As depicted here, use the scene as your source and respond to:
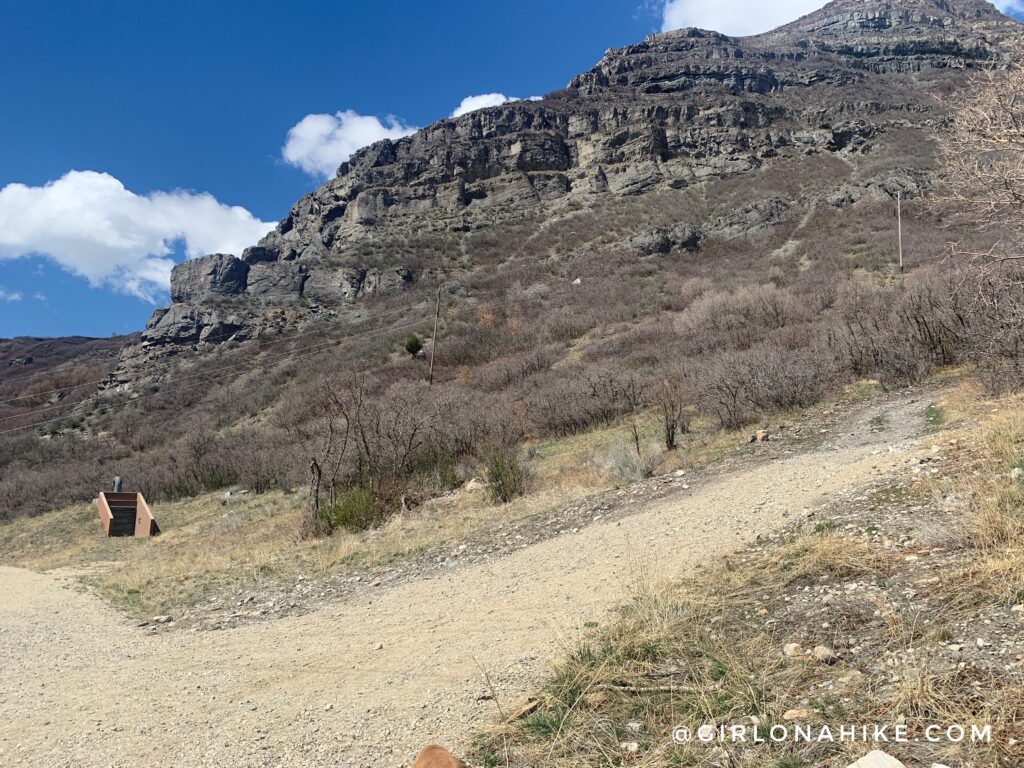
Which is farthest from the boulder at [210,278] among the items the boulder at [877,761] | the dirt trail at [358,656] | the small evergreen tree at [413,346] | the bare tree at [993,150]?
the boulder at [877,761]

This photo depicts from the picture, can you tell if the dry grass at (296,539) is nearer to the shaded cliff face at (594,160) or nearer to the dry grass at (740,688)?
the dry grass at (740,688)

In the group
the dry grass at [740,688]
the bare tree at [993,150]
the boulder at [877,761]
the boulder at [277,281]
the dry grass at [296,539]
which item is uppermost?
the boulder at [277,281]

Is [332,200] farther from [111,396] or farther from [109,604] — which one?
[109,604]

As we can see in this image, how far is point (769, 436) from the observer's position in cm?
1099

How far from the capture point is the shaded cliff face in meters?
48.9

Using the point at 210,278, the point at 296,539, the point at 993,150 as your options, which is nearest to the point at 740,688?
the point at 993,150

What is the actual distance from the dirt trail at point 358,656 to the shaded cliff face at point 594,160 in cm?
3774

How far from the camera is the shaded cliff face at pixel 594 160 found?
48875 mm

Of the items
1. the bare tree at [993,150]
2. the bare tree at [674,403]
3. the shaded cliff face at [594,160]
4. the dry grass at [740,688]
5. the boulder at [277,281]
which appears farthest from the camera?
the boulder at [277,281]

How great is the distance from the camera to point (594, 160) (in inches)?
2643

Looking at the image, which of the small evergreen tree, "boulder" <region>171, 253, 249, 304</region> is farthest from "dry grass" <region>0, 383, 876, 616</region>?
"boulder" <region>171, 253, 249, 304</region>

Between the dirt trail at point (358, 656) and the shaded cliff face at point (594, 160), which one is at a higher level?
the shaded cliff face at point (594, 160)

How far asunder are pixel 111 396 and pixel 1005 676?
47.4 meters

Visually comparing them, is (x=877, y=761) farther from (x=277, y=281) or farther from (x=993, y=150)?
(x=277, y=281)
